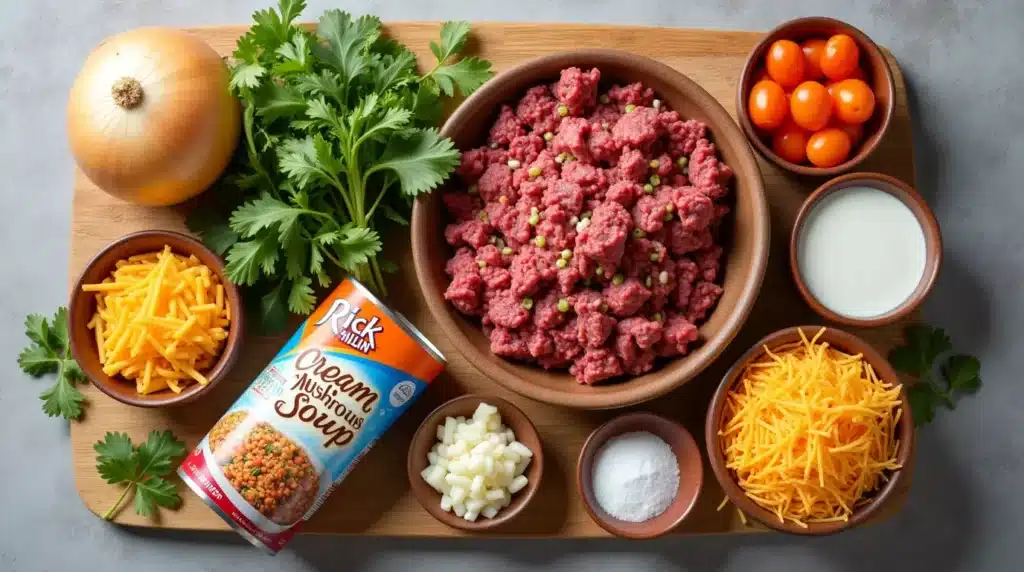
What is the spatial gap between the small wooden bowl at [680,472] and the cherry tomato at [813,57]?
1.08 m

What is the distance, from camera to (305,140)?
2.24 m

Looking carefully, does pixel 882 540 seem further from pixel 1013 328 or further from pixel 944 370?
pixel 1013 328

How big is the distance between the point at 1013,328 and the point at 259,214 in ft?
7.73

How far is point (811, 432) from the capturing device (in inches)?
81.3

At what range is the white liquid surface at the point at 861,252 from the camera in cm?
229

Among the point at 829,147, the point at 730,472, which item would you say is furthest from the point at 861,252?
the point at 730,472

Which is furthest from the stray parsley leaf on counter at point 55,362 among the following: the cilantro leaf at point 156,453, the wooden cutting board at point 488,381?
the cilantro leaf at point 156,453

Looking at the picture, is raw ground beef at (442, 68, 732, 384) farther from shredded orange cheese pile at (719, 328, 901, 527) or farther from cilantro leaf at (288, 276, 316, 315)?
cilantro leaf at (288, 276, 316, 315)

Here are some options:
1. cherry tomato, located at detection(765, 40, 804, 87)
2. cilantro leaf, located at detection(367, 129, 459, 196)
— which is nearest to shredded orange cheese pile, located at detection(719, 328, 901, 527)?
cherry tomato, located at detection(765, 40, 804, 87)

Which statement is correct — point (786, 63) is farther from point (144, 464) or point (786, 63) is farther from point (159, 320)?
point (144, 464)

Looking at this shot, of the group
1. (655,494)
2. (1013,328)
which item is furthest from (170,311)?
(1013,328)

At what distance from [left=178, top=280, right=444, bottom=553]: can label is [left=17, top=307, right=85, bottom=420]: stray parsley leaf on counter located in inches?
20.6

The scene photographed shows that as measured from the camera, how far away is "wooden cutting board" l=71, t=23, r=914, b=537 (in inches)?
94.7

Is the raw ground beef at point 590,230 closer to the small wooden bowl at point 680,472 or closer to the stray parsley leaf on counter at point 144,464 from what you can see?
the small wooden bowl at point 680,472
